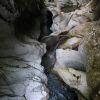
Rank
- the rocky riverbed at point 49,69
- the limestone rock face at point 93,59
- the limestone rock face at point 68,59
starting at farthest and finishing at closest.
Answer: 1. the limestone rock face at point 68,59
2. the rocky riverbed at point 49,69
3. the limestone rock face at point 93,59

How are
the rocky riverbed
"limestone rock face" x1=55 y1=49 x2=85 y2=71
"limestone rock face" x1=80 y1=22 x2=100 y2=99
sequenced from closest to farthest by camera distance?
"limestone rock face" x1=80 y1=22 x2=100 y2=99, the rocky riverbed, "limestone rock face" x1=55 y1=49 x2=85 y2=71

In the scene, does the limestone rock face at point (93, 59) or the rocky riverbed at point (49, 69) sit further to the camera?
the rocky riverbed at point (49, 69)

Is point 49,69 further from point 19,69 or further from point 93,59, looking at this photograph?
point 93,59

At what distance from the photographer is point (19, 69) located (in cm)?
632

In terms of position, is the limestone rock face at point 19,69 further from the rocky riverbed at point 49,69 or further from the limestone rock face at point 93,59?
the limestone rock face at point 93,59

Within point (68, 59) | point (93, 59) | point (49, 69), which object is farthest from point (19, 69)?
point (68, 59)

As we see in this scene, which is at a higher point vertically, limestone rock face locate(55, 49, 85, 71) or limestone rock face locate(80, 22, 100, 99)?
limestone rock face locate(80, 22, 100, 99)

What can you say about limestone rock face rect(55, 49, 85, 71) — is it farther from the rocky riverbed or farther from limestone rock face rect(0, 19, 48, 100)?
limestone rock face rect(0, 19, 48, 100)

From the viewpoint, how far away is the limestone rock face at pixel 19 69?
5629 millimetres

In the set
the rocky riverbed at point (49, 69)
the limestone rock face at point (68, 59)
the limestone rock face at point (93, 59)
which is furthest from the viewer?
the limestone rock face at point (68, 59)

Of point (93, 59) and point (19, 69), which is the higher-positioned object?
point (93, 59)

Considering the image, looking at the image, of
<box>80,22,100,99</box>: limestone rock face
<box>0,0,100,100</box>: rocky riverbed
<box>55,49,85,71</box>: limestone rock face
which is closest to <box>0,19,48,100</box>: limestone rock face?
<box>0,0,100,100</box>: rocky riverbed

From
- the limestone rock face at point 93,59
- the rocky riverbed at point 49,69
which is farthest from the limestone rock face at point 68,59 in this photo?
the limestone rock face at point 93,59

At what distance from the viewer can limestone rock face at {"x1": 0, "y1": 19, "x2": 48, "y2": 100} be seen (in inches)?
222
